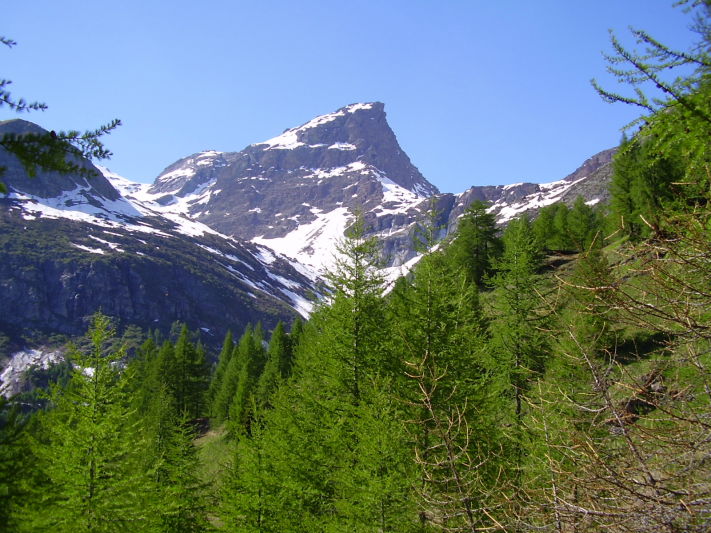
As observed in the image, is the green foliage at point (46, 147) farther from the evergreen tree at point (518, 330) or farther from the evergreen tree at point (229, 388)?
the evergreen tree at point (229, 388)

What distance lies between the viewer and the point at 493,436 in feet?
34.3

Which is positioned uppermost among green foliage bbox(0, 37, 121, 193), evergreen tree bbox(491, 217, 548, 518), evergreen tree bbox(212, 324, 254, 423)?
green foliage bbox(0, 37, 121, 193)

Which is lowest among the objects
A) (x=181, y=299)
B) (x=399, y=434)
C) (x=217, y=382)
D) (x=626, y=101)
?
Result: (x=217, y=382)

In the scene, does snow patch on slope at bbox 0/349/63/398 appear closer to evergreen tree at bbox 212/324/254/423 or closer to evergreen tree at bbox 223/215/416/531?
evergreen tree at bbox 212/324/254/423

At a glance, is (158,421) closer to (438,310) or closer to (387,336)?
(387,336)

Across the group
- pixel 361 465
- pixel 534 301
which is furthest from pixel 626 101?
pixel 534 301

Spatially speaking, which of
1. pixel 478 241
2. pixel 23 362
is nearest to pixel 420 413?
pixel 478 241

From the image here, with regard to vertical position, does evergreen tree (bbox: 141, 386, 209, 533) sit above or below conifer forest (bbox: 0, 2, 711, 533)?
below

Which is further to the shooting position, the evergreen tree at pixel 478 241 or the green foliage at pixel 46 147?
the evergreen tree at pixel 478 241

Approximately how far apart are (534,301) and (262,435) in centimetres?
1142

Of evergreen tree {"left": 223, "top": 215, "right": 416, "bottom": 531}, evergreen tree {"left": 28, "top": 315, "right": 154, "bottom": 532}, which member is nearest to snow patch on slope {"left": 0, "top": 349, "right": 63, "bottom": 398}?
evergreen tree {"left": 28, "top": 315, "right": 154, "bottom": 532}

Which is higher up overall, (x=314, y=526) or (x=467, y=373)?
(x=467, y=373)


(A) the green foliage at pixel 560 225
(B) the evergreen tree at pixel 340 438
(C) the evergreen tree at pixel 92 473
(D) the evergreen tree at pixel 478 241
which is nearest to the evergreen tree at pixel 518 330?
(B) the evergreen tree at pixel 340 438

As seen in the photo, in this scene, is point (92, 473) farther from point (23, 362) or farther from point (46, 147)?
point (23, 362)
